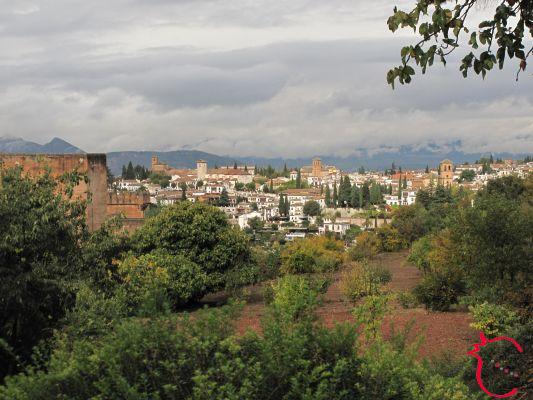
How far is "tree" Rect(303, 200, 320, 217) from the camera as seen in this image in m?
134

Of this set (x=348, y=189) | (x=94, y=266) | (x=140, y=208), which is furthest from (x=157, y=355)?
(x=348, y=189)

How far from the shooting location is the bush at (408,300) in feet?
58.6

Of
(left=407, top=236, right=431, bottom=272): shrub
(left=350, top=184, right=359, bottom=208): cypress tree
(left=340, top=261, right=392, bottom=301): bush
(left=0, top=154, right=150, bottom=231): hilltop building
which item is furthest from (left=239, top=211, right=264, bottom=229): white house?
(left=0, top=154, right=150, bottom=231): hilltop building

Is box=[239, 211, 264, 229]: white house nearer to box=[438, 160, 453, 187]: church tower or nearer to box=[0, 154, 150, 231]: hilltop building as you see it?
box=[438, 160, 453, 187]: church tower

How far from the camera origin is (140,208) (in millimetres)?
22203

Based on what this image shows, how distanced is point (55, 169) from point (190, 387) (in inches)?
363

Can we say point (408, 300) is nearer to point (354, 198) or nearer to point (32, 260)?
point (32, 260)

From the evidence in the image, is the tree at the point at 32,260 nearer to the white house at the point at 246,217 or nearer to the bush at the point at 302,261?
the bush at the point at 302,261

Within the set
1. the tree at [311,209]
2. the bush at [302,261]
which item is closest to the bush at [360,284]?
the bush at [302,261]

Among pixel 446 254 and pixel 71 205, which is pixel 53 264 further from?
pixel 446 254

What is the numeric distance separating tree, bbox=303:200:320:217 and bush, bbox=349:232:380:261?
303ft

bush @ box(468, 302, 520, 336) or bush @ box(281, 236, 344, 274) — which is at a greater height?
bush @ box(468, 302, 520, 336)

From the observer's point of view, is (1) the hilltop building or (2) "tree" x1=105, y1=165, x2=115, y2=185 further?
(2) "tree" x1=105, y1=165, x2=115, y2=185

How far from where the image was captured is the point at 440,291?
17.5 meters
